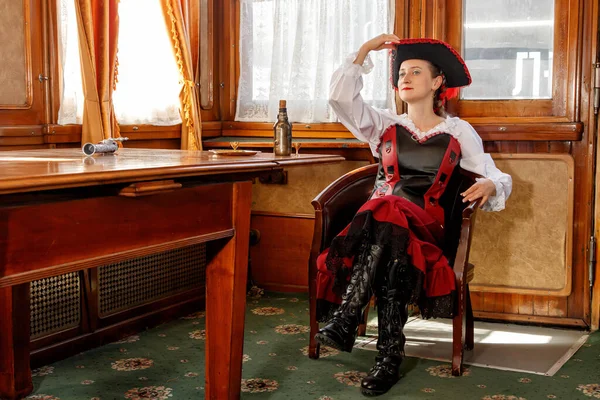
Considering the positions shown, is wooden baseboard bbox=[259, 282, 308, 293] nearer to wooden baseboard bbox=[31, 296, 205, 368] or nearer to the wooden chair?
wooden baseboard bbox=[31, 296, 205, 368]

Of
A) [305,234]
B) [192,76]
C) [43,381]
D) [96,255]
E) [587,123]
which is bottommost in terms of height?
[43,381]

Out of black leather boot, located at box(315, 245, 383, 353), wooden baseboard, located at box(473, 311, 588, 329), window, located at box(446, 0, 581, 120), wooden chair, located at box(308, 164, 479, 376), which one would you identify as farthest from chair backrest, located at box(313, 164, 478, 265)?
wooden baseboard, located at box(473, 311, 588, 329)

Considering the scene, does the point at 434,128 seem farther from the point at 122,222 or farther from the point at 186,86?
the point at 122,222

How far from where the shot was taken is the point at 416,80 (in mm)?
3570

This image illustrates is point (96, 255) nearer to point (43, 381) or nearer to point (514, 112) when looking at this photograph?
point (43, 381)

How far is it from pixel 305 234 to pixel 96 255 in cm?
269

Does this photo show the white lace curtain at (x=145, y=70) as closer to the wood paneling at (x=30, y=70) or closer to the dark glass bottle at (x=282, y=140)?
the wood paneling at (x=30, y=70)

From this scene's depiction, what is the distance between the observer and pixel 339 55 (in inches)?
181

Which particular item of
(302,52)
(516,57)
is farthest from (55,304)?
(516,57)

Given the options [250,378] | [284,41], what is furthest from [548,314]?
[284,41]

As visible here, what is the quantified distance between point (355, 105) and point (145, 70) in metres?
1.40

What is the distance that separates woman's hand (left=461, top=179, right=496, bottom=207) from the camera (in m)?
3.26

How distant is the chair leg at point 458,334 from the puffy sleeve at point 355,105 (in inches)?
36.4

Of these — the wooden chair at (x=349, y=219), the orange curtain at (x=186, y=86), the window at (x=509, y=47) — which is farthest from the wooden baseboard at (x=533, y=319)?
the orange curtain at (x=186, y=86)
